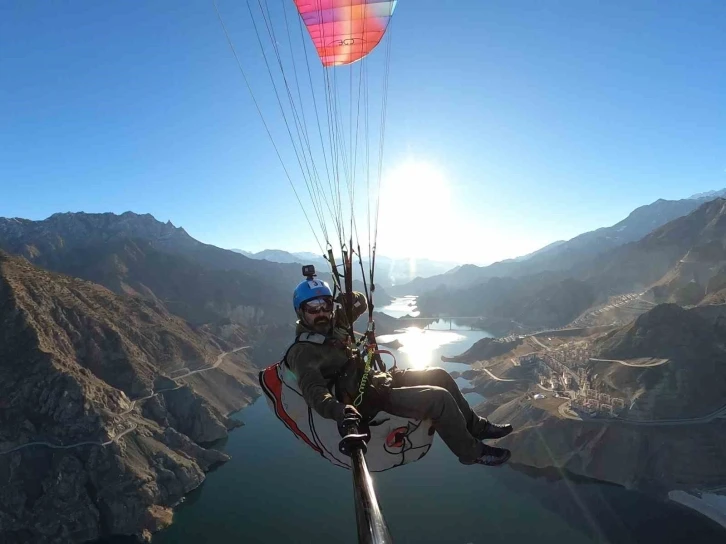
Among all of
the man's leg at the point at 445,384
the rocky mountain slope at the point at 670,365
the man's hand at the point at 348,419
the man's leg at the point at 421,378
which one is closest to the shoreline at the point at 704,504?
the rocky mountain slope at the point at 670,365

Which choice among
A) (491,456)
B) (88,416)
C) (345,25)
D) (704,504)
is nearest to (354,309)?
(491,456)

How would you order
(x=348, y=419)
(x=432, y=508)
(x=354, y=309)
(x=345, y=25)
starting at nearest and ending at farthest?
(x=348, y=419)
(x=354, y=309)
(x=345, y=25)
(x=432, y=508)

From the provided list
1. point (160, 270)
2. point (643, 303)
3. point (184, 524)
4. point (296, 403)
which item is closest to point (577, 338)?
point (643, 303)

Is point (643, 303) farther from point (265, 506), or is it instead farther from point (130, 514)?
point (130, 514)

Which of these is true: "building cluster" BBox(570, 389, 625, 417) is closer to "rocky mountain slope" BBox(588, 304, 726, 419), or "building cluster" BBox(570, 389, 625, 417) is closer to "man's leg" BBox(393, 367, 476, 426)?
"rocky mountain slope" BBox(588, 304, 726, 419)

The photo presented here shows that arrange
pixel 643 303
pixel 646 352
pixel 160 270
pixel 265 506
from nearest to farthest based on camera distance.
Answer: pixel 265 506 < pixel 646 352 < pixel 643 303 < pixel 160 270

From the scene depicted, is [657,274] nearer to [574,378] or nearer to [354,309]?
[574,378]
